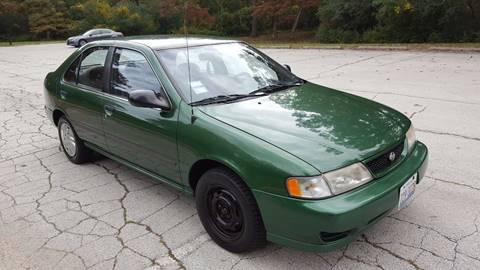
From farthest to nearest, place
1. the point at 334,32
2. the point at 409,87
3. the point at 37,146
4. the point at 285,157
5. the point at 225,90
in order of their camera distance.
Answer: the point at 334,32 → the point at 409,87 → the point at 37,146 → the point at 225,90 → the point at 285,157

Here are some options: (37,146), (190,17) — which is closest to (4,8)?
(190,17)

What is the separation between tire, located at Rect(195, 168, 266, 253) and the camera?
273 cm

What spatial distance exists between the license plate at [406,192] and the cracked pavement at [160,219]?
334mm

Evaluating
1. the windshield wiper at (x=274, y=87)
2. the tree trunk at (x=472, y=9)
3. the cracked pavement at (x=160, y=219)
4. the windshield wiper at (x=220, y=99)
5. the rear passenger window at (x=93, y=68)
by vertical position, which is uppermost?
the tree trunk at (x=472, y=9)

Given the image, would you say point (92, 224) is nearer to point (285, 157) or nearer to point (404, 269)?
point (285, 157)

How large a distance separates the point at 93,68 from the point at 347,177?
301cm

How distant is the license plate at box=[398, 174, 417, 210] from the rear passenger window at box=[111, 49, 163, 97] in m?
2.01

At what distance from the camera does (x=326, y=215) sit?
2391mm

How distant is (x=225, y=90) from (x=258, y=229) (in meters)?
1.28

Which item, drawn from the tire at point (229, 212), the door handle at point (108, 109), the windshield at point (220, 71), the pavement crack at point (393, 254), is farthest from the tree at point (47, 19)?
the pavement crack at point (393, 254)

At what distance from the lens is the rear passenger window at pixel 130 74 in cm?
355

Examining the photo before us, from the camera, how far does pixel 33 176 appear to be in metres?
4.64

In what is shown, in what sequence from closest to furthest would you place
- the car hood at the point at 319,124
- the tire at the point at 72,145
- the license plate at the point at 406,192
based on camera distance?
the car hood at the point at 319,124
the license plate at the point at 406,192
the tire at the point at 72,145

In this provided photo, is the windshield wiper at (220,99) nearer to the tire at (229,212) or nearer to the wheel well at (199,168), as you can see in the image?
the wheel well at (199,168)
